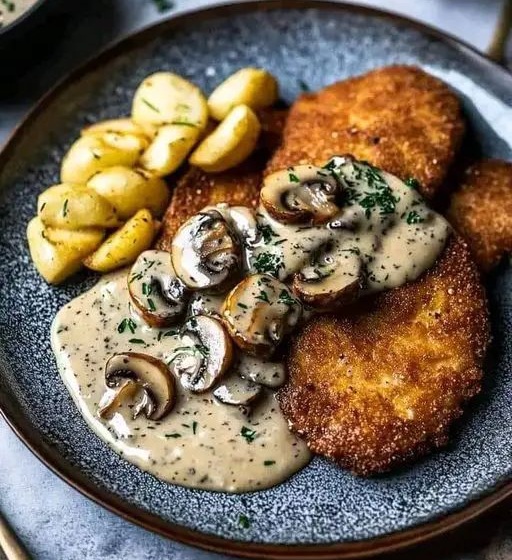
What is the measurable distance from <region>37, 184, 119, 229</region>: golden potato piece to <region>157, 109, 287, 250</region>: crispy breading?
237 millimetres

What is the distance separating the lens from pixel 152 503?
2.72 meters

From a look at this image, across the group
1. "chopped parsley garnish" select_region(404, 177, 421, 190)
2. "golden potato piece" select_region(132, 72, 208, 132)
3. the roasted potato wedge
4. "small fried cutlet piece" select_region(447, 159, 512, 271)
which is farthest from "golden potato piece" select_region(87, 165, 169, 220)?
"small fried cutlet piece" select_region(447, 159, 512, 271)

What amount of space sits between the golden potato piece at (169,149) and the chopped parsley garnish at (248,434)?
1.09 metres

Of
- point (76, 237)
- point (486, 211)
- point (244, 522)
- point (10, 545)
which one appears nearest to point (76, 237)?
point (76, 237)

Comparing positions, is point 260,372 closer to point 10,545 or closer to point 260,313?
point 260,313

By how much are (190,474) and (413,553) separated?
2.45ft

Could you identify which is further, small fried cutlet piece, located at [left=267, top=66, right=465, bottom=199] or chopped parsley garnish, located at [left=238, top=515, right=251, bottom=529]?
small fried cutlet piece, located at [left=267, top=66, right=465, bottom=199]

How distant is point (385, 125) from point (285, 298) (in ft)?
3.04

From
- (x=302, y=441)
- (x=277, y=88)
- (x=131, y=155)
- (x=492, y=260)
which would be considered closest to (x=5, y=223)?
(x=131, y=155)

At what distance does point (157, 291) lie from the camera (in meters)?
2.98

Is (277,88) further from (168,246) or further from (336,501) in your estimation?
(336,501)

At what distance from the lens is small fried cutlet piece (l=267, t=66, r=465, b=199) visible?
330cm

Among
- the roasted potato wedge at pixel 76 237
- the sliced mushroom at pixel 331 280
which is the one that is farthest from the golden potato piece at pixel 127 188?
the sliced mushroom at pixel 331 280

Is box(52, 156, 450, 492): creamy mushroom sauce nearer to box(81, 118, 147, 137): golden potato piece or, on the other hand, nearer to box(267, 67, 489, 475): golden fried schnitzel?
box(267, 67, 489, 475): golden fried schnitzel
